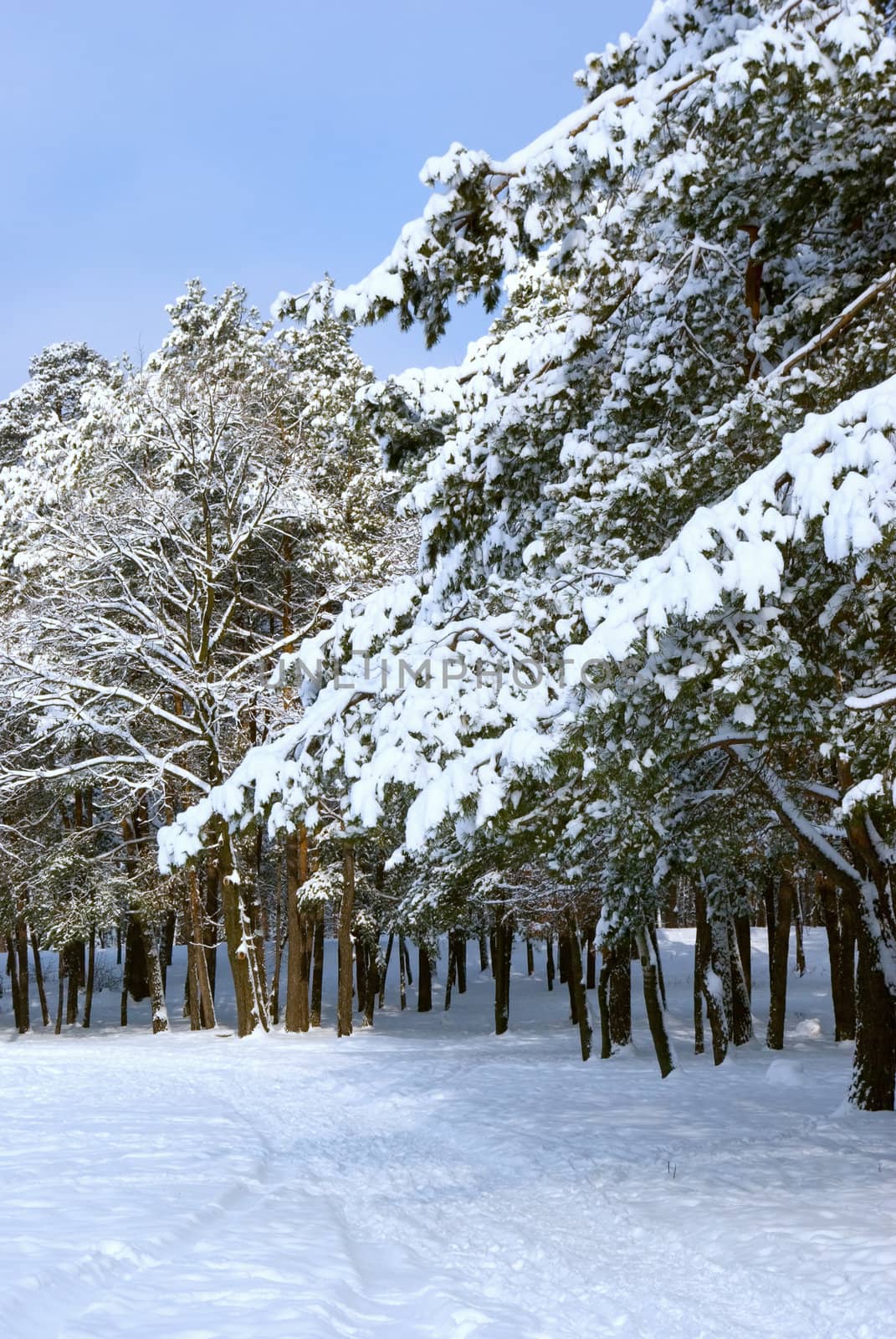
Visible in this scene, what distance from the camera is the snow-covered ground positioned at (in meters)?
5.42

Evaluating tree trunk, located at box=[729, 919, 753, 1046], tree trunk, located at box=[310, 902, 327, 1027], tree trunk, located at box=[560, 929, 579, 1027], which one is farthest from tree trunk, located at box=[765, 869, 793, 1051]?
tree trunk, located at box=[310, 902, 327, 1027]

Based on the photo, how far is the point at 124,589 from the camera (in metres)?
20.8

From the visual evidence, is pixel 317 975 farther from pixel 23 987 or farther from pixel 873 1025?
pixel 873 1025

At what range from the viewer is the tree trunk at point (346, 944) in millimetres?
22047

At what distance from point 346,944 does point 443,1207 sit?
1525 cm

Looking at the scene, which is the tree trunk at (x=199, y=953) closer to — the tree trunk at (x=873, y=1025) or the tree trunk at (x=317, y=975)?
the tree trunk at (x=317, y=975)

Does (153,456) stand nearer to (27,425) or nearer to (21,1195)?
(27,425)

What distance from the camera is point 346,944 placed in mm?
22969

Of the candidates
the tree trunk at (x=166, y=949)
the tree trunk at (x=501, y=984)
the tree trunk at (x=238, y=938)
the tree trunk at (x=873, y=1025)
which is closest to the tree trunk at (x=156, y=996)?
the tree trunk at (x=238, y=938)

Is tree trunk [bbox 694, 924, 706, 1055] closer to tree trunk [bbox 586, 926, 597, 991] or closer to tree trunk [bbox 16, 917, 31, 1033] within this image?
tree trunk [bbox 586, 926, 597, 991]

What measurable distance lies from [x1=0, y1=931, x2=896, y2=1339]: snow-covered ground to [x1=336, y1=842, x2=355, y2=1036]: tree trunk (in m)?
6.50

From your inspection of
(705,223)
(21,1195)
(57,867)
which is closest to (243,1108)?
(21,1195)

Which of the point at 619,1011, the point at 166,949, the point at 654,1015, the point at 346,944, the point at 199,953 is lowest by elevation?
the point at 619,1011

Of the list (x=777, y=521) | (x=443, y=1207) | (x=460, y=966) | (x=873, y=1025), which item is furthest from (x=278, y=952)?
(x=777, y=521)
